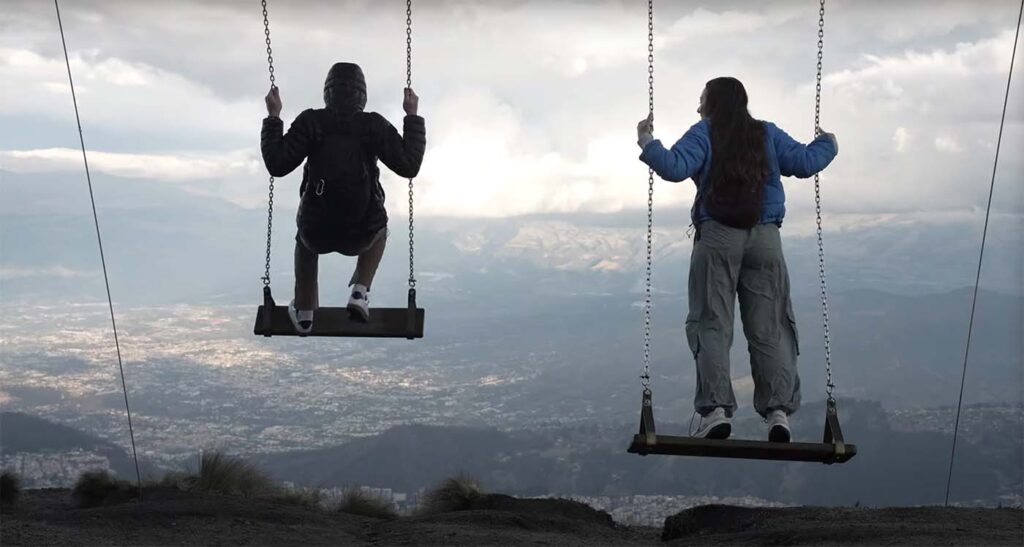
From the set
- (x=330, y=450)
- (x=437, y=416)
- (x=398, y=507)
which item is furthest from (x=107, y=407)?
(x=398, y=507)

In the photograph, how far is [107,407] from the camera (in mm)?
78375

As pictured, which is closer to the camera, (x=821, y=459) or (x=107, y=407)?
(x=821, y=459)

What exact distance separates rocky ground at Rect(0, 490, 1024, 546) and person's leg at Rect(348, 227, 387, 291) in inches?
84.6

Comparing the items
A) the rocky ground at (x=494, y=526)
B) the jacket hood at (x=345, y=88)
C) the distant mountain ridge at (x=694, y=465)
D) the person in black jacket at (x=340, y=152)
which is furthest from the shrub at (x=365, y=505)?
the distant mountain ridge at (x=694, y=465)

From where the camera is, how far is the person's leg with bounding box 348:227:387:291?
8.17 metres

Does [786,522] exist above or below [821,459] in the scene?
below

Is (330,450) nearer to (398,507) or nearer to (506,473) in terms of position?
(506,473)

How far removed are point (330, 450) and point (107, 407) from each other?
687 inches

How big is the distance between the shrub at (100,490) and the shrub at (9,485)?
26.4 inches

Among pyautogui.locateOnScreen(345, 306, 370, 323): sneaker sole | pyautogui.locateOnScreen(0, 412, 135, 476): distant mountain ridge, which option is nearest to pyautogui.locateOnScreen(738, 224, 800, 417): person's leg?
pyautogui.locateOnScreen(345, 306, 370, 323): sneaker sole

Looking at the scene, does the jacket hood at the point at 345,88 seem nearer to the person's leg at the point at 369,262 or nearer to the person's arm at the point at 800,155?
the person's leg at the point at 369,262

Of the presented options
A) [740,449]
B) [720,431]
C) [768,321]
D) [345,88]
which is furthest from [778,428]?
[345,88]

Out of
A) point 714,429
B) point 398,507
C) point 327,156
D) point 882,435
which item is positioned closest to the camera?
point 714,429

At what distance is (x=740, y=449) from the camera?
6.39 meters
